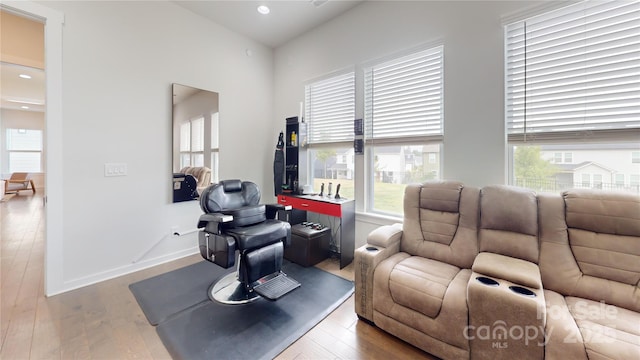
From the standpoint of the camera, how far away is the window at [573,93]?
165 cm

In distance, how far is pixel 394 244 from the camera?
2086 mm

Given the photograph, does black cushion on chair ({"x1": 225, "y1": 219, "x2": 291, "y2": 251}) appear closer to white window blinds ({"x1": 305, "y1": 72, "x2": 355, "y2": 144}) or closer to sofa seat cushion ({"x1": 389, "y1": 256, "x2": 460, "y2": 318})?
sofa seat cushion ({"x1": 389, "y1": 256, "x2": 460, "y2": 318})

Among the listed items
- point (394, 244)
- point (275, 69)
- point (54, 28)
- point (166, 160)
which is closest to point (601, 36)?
point (394, 244)

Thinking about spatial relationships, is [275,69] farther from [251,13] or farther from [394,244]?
[394,244]

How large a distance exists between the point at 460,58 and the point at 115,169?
3770 mm

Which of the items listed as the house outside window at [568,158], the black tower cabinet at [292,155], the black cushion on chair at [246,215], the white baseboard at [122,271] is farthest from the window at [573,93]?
the white baseboard at [122,271]

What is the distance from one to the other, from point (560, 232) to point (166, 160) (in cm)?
388

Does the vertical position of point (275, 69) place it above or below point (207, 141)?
above

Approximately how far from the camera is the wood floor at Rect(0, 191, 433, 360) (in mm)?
1566

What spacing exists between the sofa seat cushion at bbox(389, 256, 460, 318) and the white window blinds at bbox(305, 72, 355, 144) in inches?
75.8

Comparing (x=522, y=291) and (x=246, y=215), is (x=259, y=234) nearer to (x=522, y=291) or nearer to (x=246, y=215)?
(x=246, y=215)

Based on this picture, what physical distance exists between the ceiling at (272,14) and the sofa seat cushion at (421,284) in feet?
10.2

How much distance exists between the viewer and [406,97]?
2.68 metres

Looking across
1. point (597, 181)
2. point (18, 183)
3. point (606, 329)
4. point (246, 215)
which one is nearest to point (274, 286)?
point (246, 215)
